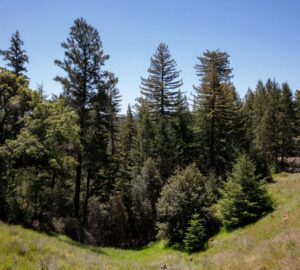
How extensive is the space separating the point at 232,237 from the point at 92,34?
63.7ft

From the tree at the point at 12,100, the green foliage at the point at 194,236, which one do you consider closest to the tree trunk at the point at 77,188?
the tree at the point at 12,100

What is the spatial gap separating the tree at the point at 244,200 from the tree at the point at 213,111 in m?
10.3

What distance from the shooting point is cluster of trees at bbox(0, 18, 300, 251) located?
1867cm

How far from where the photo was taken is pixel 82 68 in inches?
999

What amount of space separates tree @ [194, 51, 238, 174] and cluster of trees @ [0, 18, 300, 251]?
11 cm

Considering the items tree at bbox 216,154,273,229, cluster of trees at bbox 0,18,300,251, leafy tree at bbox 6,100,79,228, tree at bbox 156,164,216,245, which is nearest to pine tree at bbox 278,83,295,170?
cluster of trees at bbox 0,18,300,251

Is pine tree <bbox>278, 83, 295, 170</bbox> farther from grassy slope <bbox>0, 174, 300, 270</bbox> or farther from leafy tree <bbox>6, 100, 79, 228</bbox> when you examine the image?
leafy tree <bbox>6, 100, 79, 228</bbox>

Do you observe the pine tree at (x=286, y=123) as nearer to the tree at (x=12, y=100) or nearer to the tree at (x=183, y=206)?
the tree at (x=183, y=206)

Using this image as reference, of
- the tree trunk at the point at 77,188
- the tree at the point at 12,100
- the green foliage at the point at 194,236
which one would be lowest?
the green foliage at the point at 194,236

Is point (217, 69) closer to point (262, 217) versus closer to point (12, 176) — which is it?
point (262, 217)

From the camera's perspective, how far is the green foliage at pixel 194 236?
1872 centimetres

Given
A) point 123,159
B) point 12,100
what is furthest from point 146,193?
point 12,100

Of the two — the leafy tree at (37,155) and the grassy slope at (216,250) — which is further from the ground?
the leafy tree at (37,155)

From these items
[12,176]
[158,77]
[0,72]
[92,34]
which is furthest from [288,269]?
[158,77]
